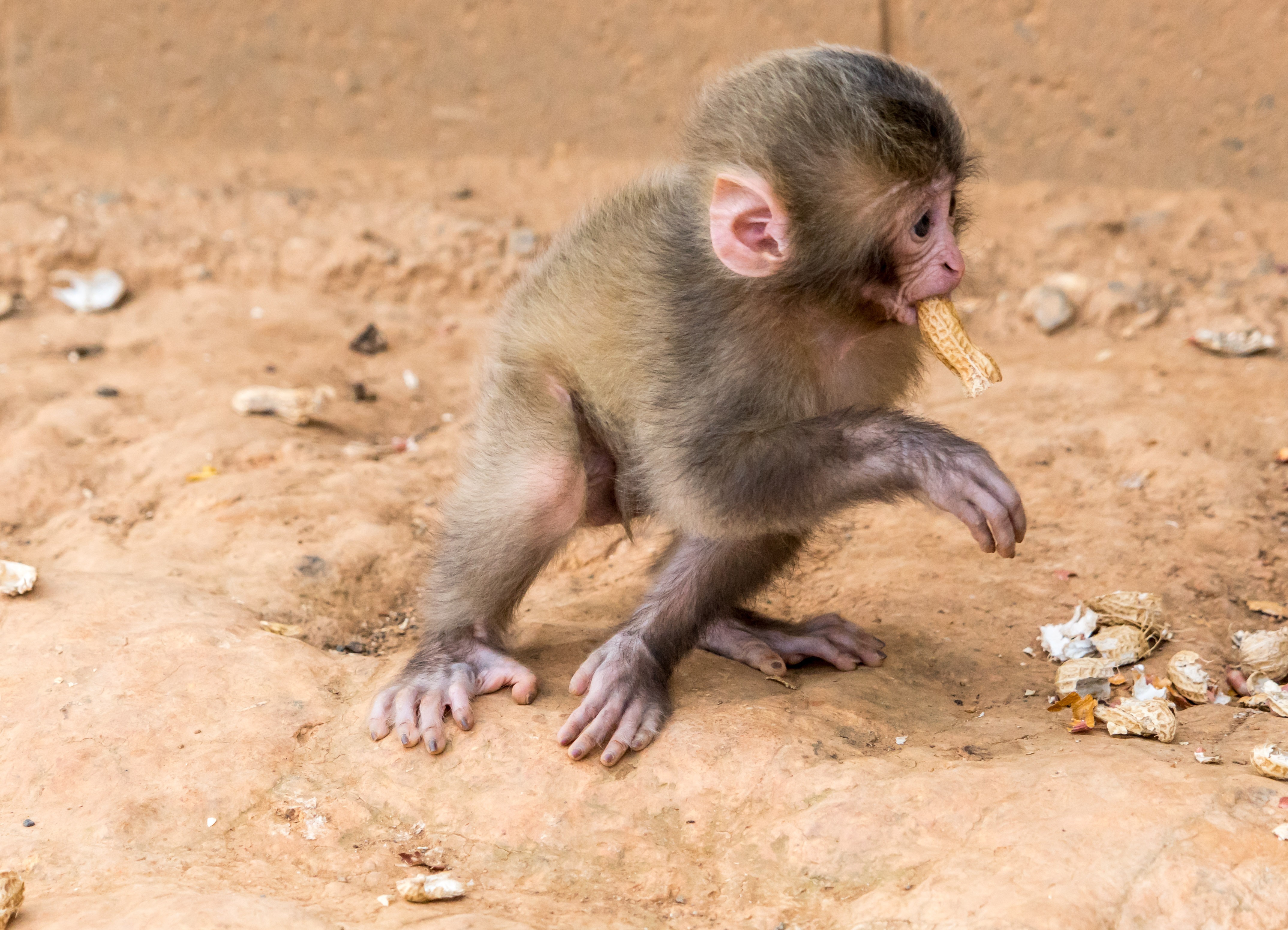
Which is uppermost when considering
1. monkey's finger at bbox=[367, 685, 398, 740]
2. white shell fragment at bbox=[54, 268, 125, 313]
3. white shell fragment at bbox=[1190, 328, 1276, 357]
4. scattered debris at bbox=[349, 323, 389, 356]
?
white shell fragment at bbox=[1190, 328, 1276, 357]

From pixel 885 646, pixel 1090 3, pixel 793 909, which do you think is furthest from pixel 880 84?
pixel 1090 3

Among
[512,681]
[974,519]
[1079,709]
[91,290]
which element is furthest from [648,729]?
[91,290]

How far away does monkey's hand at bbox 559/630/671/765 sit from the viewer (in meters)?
3.00

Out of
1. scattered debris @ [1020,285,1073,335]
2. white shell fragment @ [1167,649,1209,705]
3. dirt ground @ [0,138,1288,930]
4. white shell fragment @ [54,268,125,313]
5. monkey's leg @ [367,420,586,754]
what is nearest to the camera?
dirt ground @ [0,138,1288,930]

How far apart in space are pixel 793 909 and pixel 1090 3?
4718 mm

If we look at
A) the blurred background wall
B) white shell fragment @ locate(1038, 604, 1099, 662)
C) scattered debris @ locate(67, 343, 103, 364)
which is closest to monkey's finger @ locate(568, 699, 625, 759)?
white shell fragment @ locate(1038, 604, 1099, 662)

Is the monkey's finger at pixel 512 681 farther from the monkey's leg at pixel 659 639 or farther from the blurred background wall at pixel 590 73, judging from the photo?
the blurred background wall at pixel 590 73

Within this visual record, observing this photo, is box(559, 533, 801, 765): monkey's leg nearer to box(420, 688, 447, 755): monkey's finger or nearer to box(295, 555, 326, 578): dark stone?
box(420, 688, 447, 755): monkey's finger

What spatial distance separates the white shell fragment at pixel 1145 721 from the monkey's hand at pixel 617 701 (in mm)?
1064

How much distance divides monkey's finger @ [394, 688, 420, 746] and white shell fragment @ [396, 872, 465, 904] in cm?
52

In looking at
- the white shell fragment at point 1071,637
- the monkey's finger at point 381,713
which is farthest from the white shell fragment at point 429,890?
the white shell fragment at point 1071,637

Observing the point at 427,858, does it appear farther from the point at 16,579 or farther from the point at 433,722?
the point at 16,579

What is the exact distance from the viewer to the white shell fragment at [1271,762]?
2.52 meters

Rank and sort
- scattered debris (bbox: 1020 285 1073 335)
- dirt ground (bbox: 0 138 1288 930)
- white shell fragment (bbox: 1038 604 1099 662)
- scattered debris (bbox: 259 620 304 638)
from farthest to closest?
1. scattered debris (bbox: 1020 285 1073 335)
2. scattered debris (bbox: 259 620 304 638)
3. white shell fragment (bbox: 1038 604 1099 662)
4. dirt ground (bbox: 0 138 1288 930)
